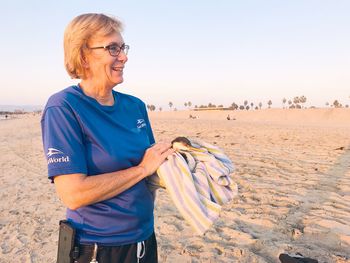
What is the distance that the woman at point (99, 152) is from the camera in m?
1.76

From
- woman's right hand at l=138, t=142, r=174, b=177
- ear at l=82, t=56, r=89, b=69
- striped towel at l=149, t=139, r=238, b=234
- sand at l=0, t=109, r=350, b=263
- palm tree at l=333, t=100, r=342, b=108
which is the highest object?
palm tree at l=333, t=100, r=342, b=108

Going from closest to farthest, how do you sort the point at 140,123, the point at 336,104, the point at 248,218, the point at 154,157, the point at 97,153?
the point at 97,153 → the point at 154,157 → the point at 140,123 → the point at 248,218 → the point at 336,104

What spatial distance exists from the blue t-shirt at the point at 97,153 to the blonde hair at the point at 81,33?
0.15 meters

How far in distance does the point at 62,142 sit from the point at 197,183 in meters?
0.77

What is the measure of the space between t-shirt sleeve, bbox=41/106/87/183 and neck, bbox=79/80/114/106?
239 millimetres

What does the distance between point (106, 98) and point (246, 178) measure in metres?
6.25

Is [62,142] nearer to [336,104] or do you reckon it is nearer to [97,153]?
[97,153]

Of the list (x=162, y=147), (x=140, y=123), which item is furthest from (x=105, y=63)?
(x=162, y=147)

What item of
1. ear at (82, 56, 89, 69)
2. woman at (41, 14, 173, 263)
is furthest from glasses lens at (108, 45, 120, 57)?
ear at (82, 56, 89, 69)

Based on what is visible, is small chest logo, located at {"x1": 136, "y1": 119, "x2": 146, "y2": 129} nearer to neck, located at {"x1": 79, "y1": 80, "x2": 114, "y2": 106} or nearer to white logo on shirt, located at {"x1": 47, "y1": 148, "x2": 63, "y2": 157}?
neck, located at {"x1": 79, "y1": 80, "x2": 114, "y2": 106}

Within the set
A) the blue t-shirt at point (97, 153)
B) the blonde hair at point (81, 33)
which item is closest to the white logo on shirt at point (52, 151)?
the blue t-shirt at point (97, 153)

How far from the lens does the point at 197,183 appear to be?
6.49 ft

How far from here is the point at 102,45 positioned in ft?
6.38

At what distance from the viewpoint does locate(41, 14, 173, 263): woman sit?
69.1 inches
